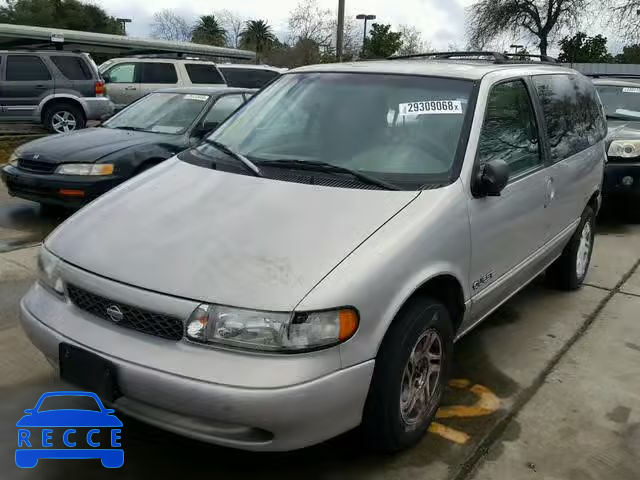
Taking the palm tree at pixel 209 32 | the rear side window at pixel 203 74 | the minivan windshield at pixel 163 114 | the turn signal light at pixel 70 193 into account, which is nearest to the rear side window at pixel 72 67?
the rear side window at pixel 203 74

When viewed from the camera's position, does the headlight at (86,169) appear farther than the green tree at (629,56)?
No

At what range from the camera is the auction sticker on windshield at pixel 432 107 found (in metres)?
3.21

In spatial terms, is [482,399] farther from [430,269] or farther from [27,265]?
[27,265]

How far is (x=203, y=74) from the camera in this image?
1434cm

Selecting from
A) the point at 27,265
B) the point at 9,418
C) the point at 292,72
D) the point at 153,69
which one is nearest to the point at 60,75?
the point at 153,69

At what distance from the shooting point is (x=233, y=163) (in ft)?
10.5

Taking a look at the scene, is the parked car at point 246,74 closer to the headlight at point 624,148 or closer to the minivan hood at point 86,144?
the minivan hood at point 86,144

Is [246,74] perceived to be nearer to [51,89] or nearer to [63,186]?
[51,89]

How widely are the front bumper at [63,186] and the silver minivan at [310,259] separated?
2763 millimetres

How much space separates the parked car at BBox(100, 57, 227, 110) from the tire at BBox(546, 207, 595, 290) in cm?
1053

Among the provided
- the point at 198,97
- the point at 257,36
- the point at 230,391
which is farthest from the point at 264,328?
the point at 257,36

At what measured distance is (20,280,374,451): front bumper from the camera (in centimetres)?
213

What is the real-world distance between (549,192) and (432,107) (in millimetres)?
1141

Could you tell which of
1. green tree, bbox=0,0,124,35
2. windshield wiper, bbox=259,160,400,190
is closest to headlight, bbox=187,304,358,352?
windshield wiper, bbox=259,160,400,190
